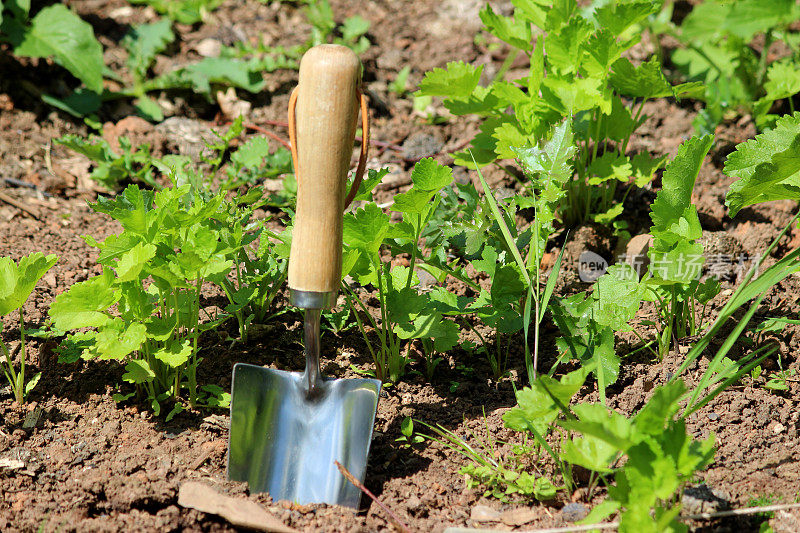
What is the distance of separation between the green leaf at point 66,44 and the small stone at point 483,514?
7.65ft

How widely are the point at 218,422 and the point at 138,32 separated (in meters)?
2.40

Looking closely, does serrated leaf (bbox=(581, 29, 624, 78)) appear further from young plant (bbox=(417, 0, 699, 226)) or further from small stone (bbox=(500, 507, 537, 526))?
small stone (bbox=(500, 507, 537, 526))

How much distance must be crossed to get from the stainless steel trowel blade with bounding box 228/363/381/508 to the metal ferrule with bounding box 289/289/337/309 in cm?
22

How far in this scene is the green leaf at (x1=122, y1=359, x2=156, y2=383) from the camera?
6.11 ft

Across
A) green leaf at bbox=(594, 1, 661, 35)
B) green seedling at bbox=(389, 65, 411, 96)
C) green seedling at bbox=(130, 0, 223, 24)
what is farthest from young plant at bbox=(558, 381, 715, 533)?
green seedling at bbox=(130, 0, 223, 24)

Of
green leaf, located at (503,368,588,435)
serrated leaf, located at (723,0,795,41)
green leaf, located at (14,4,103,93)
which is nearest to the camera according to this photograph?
green leaf, located at (503,368,588,435)

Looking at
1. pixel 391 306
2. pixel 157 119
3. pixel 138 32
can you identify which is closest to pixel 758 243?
pixel 391 306

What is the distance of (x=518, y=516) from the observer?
1.71 meters

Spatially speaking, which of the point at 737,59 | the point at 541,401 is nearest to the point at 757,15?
the point at 737,59

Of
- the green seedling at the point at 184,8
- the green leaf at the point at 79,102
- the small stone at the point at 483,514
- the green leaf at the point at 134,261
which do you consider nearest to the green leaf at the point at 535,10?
the green leaf at the point at 134,261

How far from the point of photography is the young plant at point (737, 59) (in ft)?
9.13

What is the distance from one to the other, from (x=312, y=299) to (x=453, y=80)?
0.91 meters

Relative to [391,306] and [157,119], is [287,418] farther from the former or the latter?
A: [157,119]

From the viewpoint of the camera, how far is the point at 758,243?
248 cm
